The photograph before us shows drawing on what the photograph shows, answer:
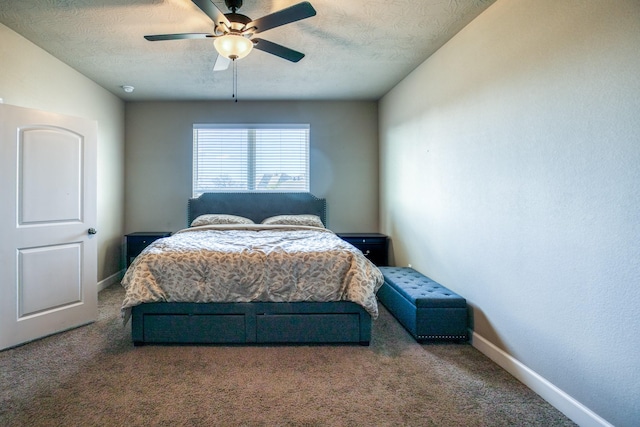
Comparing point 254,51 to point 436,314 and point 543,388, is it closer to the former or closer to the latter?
point 436,314

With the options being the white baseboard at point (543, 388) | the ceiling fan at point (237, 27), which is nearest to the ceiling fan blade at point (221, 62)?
the ceiling fan at point (237, 27)

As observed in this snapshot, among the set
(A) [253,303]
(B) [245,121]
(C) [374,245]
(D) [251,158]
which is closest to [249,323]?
(A) [253,303]

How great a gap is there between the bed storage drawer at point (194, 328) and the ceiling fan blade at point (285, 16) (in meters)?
2.21

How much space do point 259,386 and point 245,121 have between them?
3.89m

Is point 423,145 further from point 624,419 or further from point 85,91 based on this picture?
point 85,91

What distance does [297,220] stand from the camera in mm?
4266

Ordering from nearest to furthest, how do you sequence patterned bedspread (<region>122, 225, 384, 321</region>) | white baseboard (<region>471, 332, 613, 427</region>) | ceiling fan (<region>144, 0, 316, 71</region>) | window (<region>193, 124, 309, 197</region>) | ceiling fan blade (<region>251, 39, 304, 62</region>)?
1. white baseboard (<region>471, 332, 613, 427</region>)
2. ceiling fan (<region>144, 0, 316, 71</region>)
3. ceiling fan blade (<region>251, 39, 304, 62</region>)
4. patterned bedspread (<region>122, 225, 384, 321</region>)
5. window (<region>193, 124, 309, 197</region>)

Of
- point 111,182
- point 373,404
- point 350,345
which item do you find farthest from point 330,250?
point 111,182

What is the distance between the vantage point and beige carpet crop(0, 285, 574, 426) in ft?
5.59

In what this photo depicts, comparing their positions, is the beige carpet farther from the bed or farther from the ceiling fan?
the ceiling fan

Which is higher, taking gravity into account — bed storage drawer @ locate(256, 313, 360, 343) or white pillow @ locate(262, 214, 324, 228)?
white pillow @ locate(262, 214, 324, 228)

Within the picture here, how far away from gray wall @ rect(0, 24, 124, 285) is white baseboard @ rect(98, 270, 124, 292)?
0.05 ft

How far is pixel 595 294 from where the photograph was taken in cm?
157

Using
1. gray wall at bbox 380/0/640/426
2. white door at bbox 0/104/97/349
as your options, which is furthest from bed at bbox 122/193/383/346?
gray wall at bbox 380/0/640/426
